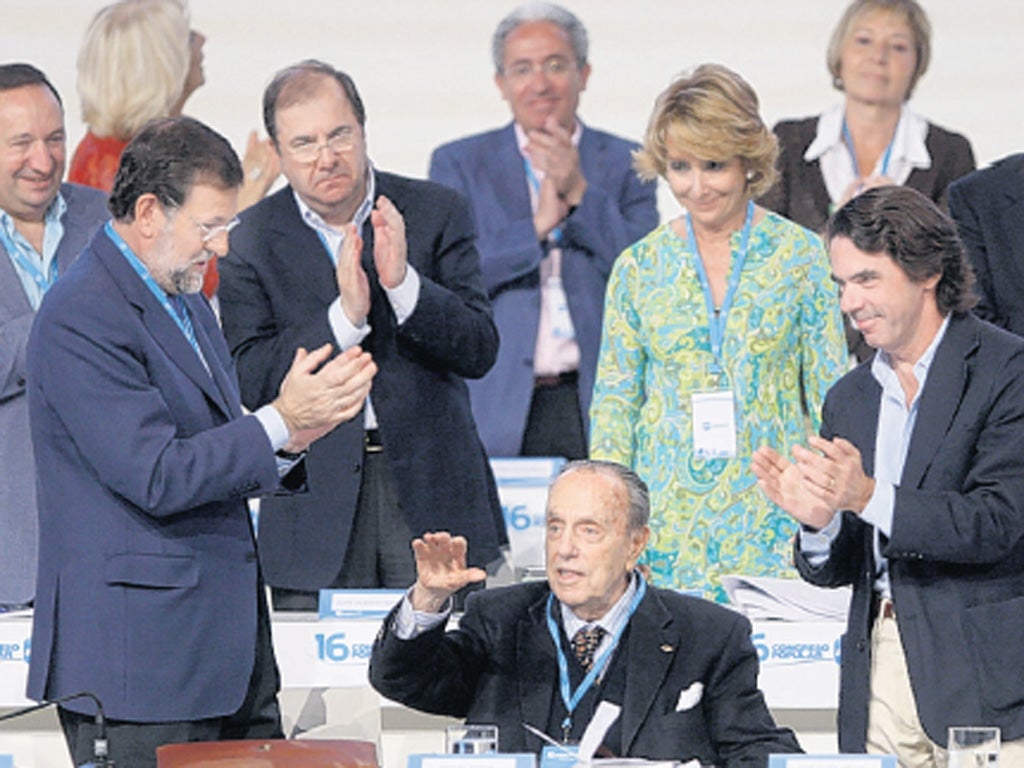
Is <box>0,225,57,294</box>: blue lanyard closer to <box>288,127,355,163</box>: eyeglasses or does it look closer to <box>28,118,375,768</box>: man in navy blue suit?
<box>288,127,355,163</box>: eyeglasses

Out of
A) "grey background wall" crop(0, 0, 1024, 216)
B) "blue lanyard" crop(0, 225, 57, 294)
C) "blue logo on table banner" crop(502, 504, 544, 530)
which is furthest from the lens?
"grey background wall" crop(0, 0, 1024, 216)

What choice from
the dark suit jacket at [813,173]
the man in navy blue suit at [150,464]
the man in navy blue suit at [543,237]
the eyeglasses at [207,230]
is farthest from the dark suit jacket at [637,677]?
the dark suit jacket at [813,173]

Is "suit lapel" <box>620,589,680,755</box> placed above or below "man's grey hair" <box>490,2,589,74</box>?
below

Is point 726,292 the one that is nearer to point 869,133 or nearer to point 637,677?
point 637,677

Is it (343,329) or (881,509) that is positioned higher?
(343,329)

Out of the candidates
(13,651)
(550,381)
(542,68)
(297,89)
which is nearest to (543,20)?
(542,68)

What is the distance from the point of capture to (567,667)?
3018 mm

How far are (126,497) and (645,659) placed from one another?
2.78ft

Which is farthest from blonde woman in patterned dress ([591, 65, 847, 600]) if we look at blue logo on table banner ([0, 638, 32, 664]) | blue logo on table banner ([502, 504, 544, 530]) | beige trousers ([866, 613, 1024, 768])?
blue logo on table banner ([0, 638, 32, 664])

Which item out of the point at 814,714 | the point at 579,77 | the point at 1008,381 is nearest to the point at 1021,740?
the point at 1008,381

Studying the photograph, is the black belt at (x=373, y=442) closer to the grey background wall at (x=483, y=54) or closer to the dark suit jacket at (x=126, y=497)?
the dark suit jacket at (x=126, y=497)

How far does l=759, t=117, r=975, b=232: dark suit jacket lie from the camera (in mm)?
4914

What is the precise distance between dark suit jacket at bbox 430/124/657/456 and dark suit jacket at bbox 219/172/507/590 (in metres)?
0.80

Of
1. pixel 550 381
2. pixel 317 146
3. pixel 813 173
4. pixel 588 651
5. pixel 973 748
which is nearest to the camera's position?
pixel 973 748
